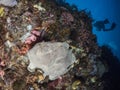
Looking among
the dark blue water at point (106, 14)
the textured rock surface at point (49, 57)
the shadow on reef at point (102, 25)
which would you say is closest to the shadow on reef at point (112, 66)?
the dark blue water at point (106, 14)

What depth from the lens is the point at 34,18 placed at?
4656 millimetres

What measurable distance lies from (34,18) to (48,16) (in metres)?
0.35

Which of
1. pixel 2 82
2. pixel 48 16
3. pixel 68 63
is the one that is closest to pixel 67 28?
pixel 48 16

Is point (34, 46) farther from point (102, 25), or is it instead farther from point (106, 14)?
point (106, 14)

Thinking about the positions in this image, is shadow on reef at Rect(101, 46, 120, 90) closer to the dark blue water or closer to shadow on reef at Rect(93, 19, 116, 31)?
the dark blue water

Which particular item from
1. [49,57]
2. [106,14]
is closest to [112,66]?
[106,14]

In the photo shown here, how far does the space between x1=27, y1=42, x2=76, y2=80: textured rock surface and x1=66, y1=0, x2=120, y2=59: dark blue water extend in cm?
458

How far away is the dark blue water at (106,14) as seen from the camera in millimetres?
8750

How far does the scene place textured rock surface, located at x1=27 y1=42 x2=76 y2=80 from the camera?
405 cm

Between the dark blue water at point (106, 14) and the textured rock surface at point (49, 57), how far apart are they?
4.58m

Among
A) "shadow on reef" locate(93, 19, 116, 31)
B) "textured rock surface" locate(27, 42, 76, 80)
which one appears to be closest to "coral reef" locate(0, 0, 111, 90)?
"textured rock surface" locate(27, 42, 76, 80)

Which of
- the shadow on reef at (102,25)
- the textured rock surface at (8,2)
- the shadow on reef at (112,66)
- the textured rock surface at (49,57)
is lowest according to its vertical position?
the textured rock surface at (49,57)

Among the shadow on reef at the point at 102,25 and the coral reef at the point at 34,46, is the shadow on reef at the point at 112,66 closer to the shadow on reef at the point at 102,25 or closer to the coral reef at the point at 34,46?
the shadow on reef at the point at 102,25

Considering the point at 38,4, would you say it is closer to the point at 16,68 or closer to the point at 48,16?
the point at 48,16
